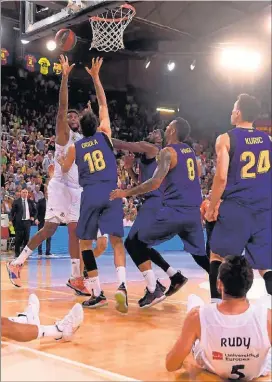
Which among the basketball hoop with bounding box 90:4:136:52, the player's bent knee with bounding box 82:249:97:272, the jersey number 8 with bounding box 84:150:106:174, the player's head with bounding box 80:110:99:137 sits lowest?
the player's bent knee with bounding box 82:249:97:272

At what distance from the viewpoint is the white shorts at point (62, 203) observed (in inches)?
233

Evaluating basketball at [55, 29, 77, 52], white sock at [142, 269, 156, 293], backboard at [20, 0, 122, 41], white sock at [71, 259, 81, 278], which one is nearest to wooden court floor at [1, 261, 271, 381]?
white sock at [142, 269, 156, 293]

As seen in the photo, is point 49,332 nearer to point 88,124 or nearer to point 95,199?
point 95,199

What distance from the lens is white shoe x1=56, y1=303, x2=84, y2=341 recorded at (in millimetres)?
3467

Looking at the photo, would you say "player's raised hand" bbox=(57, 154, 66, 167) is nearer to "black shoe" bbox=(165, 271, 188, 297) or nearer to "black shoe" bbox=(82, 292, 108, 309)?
"black shoe" bbox=(82, 292, 108, 309)

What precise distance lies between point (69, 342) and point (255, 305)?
1.29m

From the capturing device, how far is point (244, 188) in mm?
3729

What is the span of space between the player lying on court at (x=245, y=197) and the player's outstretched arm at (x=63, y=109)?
1872 mm

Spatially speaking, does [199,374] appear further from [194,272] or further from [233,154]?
[194,272]

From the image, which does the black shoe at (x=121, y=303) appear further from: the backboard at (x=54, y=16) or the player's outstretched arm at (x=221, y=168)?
the backboard at (x=54, y=16)

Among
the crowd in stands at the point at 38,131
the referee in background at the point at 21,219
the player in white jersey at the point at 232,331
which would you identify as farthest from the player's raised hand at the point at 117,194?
the crowd in stands at the point at 38,131

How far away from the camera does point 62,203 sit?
5953 millimetres

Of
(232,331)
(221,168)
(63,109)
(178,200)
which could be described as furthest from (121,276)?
(232,331)

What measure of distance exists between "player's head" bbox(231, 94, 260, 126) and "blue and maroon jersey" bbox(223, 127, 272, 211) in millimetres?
78
